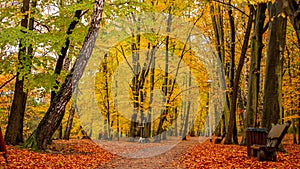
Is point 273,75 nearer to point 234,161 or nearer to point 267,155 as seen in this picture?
point 267,155

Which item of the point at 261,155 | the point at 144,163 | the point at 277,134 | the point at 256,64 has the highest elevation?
the point at 256,64

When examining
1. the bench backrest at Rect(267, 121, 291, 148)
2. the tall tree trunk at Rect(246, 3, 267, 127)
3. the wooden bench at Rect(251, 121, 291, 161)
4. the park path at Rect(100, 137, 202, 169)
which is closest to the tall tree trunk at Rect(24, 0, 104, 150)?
the park path at Rect(100, 137, 202, 169)

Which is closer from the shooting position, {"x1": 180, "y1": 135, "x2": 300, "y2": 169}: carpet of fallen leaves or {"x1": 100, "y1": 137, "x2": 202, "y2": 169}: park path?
{"x1": 180, "y1": 135, "x2": 300, "y2": 169}: carpet of fallen leaves

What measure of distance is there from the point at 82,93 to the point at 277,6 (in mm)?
21275

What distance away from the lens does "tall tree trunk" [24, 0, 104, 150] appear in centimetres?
1180

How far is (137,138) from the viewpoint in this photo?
27500 millimetres

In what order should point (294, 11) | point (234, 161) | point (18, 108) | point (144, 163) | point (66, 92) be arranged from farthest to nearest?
point (18, 108) → point (66, 92) → point (144, 163) → point (234, 161) → point (294, 11)

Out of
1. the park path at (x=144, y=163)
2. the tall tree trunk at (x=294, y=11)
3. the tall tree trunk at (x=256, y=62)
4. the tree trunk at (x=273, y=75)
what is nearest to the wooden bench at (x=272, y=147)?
the park path at (x=144, y=163)

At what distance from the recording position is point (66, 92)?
11.8 meters

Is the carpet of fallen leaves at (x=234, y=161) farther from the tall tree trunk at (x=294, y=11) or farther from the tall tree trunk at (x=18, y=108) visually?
the tall tree trunk at (x=18, y=108)

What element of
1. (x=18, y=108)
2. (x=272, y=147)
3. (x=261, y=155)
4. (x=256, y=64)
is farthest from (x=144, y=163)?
(x=256, y=64)

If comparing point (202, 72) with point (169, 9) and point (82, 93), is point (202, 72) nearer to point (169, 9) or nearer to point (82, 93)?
point (169, 9)

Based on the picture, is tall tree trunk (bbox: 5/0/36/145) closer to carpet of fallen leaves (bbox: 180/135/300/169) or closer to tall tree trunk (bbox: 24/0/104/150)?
tall tree trunk (bbox: 24/0/104/150)

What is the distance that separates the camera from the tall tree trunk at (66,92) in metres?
11.8
